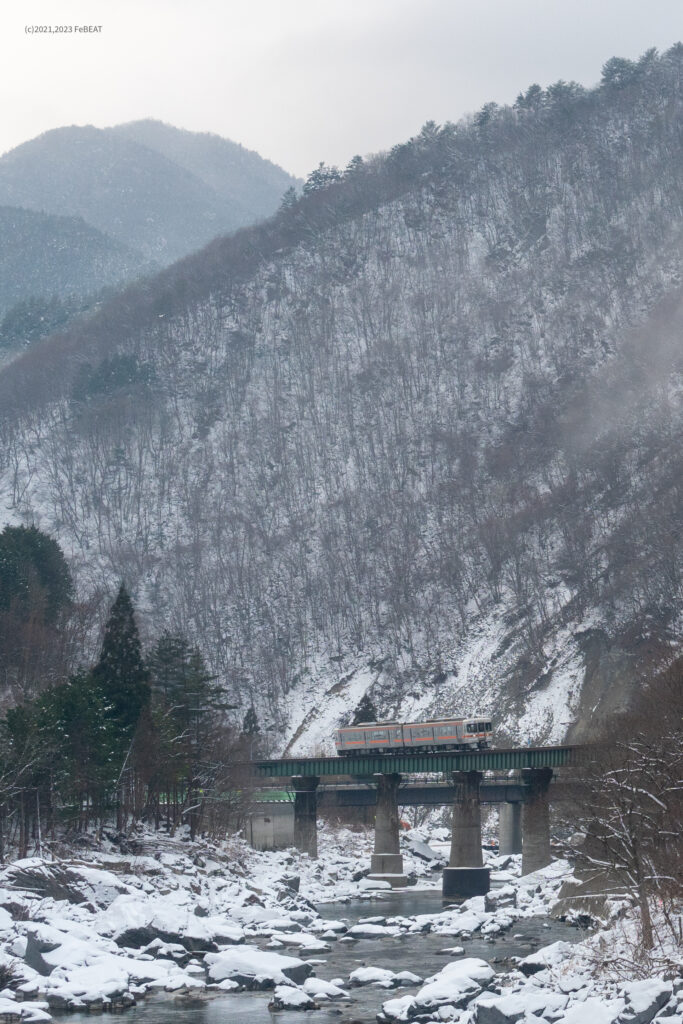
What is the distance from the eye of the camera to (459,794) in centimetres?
11294

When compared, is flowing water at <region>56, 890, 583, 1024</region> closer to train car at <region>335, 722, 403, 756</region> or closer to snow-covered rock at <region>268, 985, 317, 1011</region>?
snow-covered rock at <region>268, 985, 317, 1011</region>

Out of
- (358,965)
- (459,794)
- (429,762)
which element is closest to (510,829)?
(429,762)

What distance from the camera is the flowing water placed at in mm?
48406

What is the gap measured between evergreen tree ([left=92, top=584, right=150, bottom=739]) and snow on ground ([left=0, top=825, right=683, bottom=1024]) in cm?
920

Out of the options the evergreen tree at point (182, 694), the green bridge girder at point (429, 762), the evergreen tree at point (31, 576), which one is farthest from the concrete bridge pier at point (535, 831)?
the evergreen tree at point (31, 576)

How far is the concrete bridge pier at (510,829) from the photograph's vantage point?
140 m

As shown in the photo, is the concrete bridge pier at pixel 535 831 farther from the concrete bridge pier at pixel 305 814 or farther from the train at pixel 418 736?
the concrete bridge pier at pixel 305 814

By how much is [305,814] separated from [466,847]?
25318 mm

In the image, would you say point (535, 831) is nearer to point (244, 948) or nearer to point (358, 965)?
point (358, 965)

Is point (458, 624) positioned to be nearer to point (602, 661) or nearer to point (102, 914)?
point (602, 661)

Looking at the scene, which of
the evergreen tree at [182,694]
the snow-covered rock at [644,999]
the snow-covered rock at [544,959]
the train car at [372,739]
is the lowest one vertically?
the snow-covered rock at [544,959]

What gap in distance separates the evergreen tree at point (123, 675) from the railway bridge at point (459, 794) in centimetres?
3047

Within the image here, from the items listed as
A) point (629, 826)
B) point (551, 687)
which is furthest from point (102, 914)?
point (551, 687)

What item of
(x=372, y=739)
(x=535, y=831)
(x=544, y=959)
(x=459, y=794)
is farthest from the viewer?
(x=372, y=739)
